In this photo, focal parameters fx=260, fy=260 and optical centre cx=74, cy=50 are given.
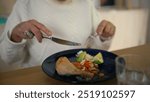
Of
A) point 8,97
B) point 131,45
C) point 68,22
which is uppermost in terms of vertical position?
point 68,22

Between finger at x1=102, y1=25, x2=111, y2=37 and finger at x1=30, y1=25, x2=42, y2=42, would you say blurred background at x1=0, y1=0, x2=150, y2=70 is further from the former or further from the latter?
finger at x1=30, y1=25, x2=42, y2=42

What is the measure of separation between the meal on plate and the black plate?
2cm

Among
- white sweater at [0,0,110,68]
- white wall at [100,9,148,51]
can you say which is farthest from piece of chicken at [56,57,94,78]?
white wall at [100,9,148,51]

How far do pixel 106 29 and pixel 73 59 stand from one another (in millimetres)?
171

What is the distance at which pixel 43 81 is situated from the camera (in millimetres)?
780

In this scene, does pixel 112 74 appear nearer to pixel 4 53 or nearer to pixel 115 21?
pixel 115 21

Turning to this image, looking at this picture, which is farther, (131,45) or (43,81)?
(131,45)

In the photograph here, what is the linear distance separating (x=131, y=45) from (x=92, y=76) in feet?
0.87

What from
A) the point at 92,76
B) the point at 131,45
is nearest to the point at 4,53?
the point at 92,76

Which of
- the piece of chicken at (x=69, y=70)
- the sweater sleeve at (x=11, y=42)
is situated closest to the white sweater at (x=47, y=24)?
the sweater sleeve at (x=11, y=42)

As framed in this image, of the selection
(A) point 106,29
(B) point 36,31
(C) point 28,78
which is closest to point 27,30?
(B) point 36,31

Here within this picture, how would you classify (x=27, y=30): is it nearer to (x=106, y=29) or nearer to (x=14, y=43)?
(x=14, y=43)

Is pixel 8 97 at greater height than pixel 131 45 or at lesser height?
lesser

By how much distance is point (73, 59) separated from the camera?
2.78 ft
